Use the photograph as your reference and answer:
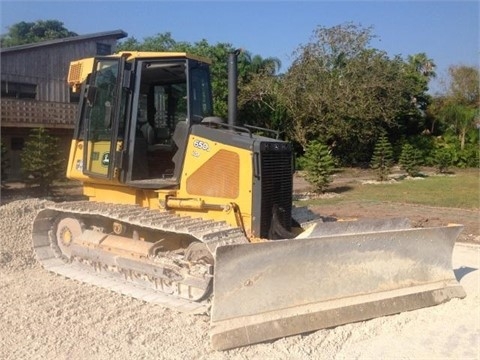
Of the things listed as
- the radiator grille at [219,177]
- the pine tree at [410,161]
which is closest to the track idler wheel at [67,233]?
the radiator grille at [219,177]

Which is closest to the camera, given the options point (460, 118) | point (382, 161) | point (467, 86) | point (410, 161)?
point (382, 161)

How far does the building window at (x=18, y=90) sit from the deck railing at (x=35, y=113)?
186 cm

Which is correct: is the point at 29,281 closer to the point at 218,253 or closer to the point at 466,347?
the point at 218,253

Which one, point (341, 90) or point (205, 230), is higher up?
point (341, 90)

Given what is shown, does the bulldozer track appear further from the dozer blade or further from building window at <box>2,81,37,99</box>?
building window at <box>2,81,37,99</box>

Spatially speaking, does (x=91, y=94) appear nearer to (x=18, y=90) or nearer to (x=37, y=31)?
(x=18, y=90)

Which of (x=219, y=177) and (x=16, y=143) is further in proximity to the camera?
(x=16, y=143)

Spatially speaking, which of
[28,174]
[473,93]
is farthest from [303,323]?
[473,93]

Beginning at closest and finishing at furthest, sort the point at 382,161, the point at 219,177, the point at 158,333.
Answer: the point at 158,333 → the point at 219,177 → the point at 382,161

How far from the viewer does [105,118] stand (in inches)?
244

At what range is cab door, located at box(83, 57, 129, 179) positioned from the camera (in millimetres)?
6098

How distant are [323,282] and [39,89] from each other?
18459mm

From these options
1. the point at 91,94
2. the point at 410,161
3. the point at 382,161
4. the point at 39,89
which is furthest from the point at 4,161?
the point at 410,161

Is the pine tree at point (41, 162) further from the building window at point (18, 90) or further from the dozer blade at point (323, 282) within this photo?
the dozer blade at point (323, 282)
